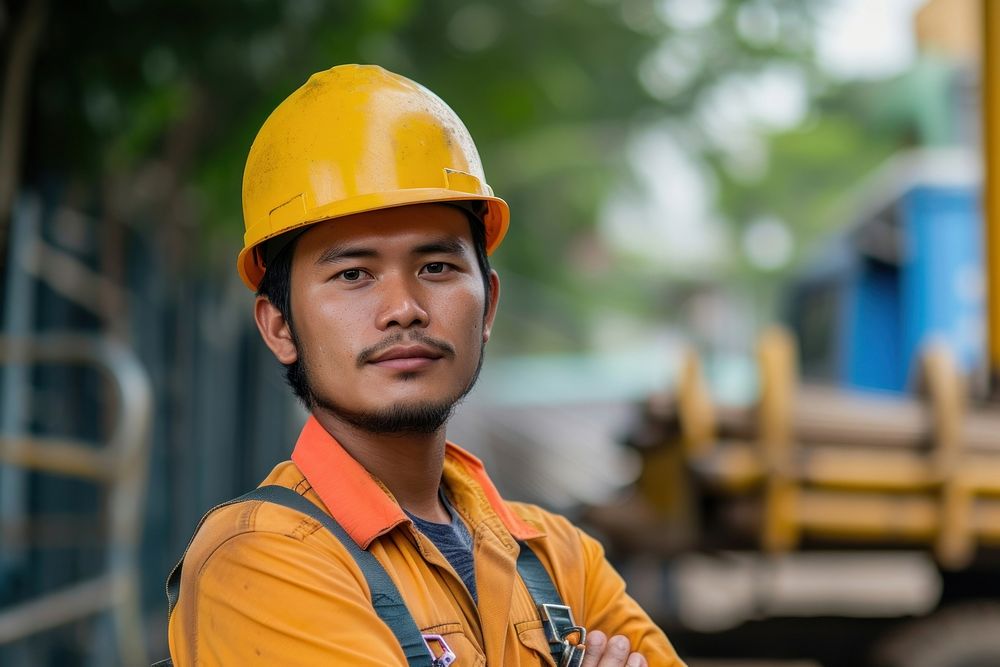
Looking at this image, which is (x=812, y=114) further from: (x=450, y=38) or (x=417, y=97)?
(x=417, y=97)

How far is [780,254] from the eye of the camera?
110 ft

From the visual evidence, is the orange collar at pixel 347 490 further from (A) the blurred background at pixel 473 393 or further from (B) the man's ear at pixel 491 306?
(A) the blurred background at pixel 473 393

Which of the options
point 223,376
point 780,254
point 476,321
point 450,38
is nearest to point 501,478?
point 223,376

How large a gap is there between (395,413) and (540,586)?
0.36 meters

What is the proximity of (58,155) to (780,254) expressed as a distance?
29.9m

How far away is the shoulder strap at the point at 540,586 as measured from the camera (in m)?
1.93

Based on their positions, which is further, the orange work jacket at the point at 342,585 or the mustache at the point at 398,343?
the mustache at the point at 398,343

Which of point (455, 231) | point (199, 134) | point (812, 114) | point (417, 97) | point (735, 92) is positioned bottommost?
point (455, 231)

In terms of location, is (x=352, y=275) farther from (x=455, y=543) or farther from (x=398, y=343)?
(x=455, y=543)

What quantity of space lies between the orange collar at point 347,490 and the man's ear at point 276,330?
0.41 ft

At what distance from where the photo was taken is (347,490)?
1860 mm

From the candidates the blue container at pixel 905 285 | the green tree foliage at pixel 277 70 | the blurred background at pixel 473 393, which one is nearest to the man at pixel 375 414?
the blurred background at pixel 473 393

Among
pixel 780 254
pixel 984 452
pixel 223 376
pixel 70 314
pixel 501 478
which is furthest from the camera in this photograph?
pixel 780 254

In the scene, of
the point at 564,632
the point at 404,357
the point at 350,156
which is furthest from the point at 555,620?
the point at 350,156
